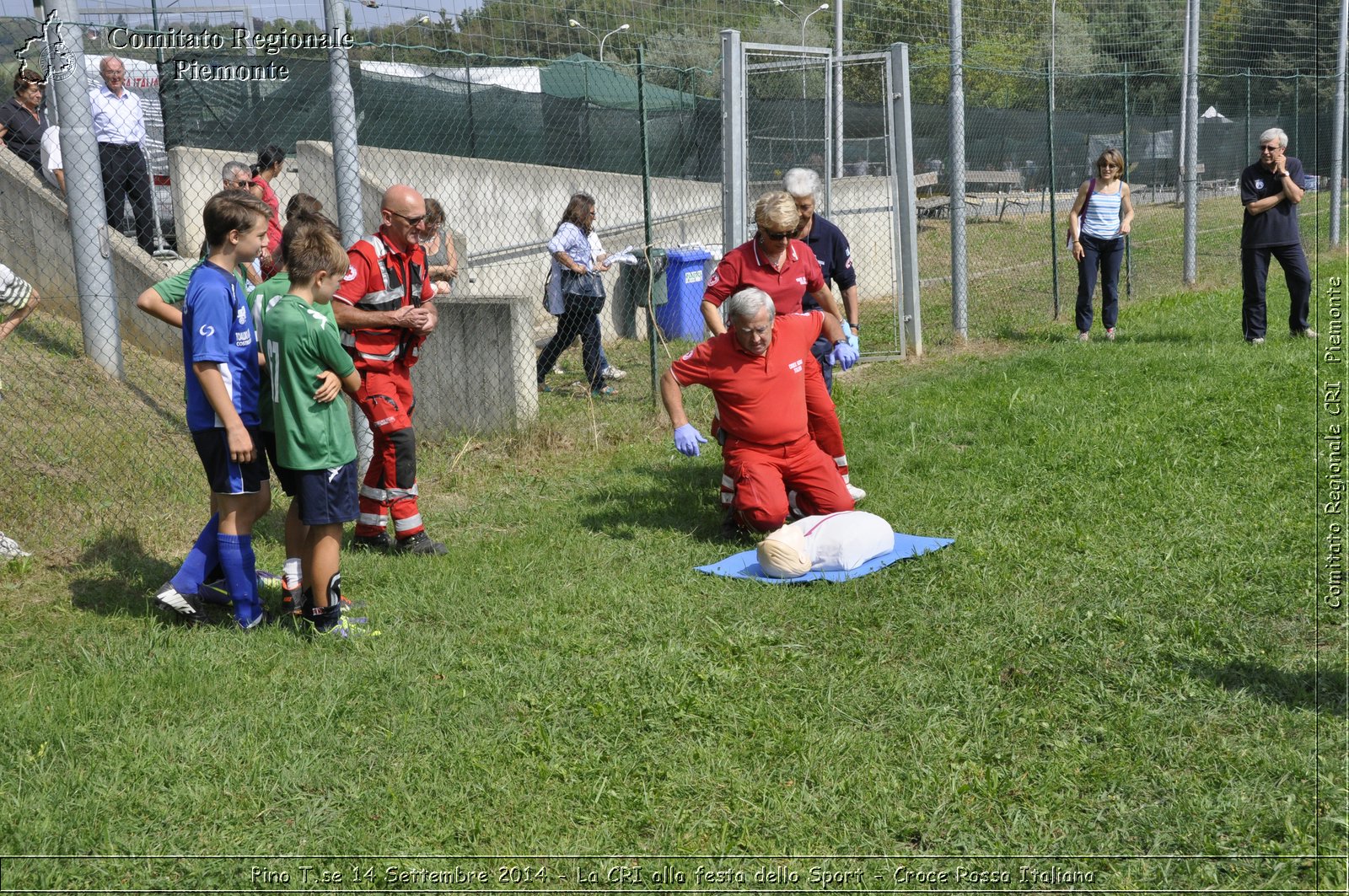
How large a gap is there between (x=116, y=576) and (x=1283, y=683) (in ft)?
16.8

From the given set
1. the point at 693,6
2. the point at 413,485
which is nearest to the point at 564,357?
the point at 693,6

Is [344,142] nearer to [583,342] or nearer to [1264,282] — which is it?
[583,342]

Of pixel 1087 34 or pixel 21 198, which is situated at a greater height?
pixel 1087 34

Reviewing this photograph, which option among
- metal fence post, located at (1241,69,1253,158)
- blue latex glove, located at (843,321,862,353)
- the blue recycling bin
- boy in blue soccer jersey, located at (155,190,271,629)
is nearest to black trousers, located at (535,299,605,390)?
the blue recycling bin

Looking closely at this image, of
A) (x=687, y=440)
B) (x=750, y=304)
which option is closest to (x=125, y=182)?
(x=687, y=440)

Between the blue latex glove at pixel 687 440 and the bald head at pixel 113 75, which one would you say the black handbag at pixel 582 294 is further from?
the blue latex glove at pixel 687 440

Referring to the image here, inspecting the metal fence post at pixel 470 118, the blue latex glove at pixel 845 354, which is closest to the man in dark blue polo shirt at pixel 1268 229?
the blue latex glove at pixel 845 354

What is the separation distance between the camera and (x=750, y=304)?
19.1 ft

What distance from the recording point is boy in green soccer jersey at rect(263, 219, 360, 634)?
4.69 meters

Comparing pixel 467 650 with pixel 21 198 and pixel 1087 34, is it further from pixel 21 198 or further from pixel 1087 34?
pixel 1087 34

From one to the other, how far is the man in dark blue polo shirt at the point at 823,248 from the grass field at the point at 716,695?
1.04m

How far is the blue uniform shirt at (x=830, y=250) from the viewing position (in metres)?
7.15

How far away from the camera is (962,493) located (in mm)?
6648

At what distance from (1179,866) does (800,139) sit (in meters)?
11.3
